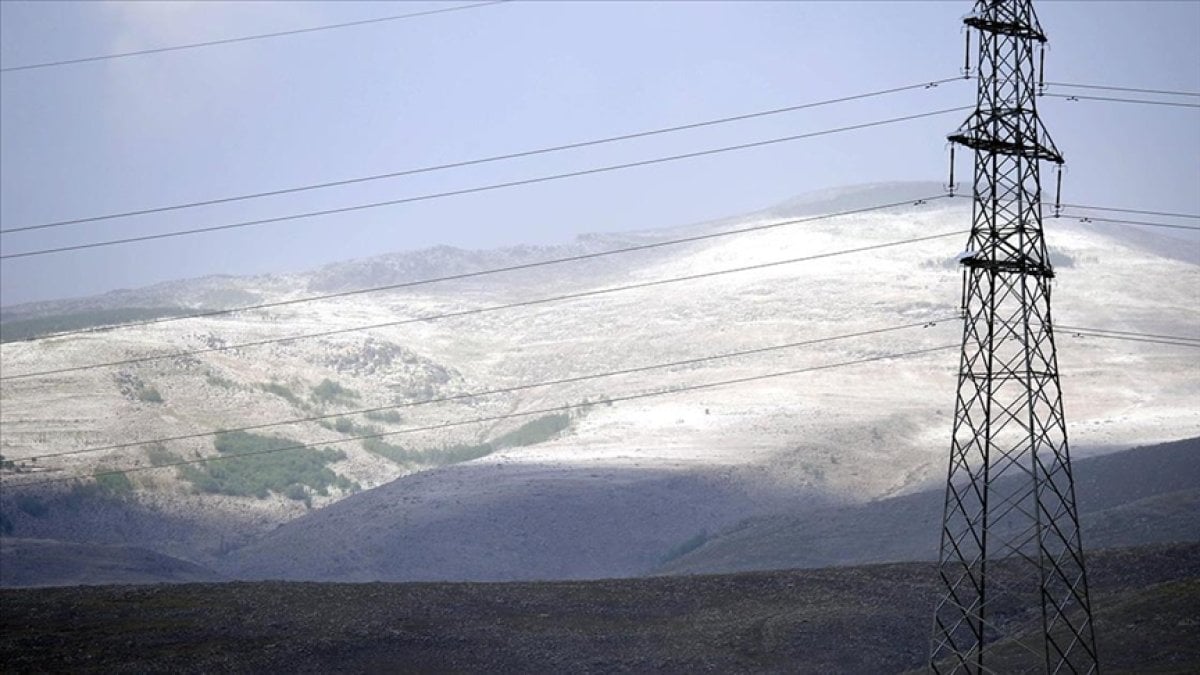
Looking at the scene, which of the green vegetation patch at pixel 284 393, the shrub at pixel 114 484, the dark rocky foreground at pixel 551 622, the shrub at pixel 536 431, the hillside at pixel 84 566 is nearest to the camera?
the dark rocky foreground at pixel 551 622

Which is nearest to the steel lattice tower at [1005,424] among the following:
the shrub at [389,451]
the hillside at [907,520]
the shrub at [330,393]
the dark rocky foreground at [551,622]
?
the dark rocky foreground at [551,622]

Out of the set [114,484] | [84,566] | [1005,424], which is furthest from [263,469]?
[1005,424]

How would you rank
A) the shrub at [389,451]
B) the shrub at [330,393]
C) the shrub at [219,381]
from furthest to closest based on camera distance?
the shrub at [330,393] → the shrub at [219,381] → the shrub at [389,451]

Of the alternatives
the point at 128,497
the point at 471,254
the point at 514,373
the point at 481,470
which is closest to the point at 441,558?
the point at 481,470

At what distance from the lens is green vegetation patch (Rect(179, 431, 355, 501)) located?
85.2 meters

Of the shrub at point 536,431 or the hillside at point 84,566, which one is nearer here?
the hillside at point 84,566

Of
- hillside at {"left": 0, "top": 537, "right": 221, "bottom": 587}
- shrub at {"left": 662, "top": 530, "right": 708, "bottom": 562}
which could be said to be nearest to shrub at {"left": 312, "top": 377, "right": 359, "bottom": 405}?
hillside at {"left": 0, "top": 537, "right": 221, "bottom": 587}

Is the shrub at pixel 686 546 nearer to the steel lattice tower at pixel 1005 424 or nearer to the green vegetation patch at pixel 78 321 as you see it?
the steel lattice tower at pixel 1005 424

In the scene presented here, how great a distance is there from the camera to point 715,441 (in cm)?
8169

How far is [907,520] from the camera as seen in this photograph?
57.4 m

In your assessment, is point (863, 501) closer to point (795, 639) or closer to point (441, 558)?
point (441, 558)

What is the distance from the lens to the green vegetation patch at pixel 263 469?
85188 millimetres

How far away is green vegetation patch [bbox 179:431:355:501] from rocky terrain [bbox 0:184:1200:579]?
0.20m

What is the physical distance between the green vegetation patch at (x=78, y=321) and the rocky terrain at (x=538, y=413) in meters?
1.26
